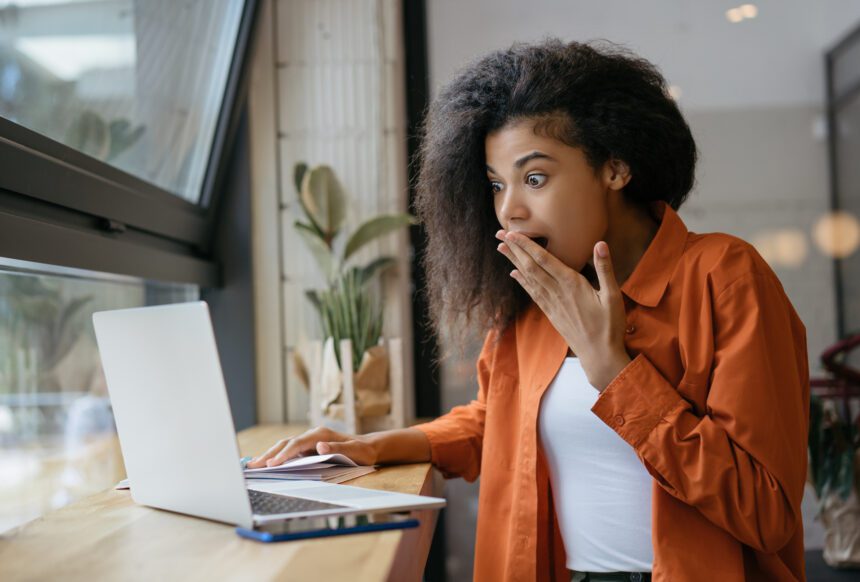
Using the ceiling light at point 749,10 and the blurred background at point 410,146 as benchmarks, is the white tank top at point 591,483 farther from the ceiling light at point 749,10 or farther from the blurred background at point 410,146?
the ceiling light at point 749,10

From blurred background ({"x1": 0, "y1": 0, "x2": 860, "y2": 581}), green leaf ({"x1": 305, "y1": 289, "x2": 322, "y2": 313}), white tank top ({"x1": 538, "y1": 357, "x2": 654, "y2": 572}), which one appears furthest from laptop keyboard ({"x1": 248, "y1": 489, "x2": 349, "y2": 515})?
green leaf ({"x1": 305, "y1": 289, "x2": 322, "y2": 313})

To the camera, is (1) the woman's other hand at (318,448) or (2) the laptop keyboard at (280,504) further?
(1) the woman's other hand at (318,448)

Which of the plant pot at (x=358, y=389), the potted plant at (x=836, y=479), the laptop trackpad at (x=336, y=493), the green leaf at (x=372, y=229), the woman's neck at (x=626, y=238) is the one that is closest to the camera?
the laptop trackpad at (x=336, y=493)

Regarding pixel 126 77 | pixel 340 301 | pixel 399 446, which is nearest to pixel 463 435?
pixel 399 446

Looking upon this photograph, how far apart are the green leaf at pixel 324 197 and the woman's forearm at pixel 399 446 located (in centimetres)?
103

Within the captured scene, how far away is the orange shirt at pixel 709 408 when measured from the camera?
113 cm

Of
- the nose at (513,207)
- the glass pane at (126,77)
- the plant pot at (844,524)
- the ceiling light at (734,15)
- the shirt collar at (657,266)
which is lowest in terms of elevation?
the plant pot at (844,524)

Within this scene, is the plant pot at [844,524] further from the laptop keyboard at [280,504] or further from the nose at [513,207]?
the laptop keyboard at [280,504]

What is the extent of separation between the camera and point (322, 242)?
2.44 m

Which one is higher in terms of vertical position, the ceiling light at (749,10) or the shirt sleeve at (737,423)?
the ceiling light at (749,10)

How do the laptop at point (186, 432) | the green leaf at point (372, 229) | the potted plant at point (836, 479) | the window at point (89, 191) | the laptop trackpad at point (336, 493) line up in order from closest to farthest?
1. the laptop at point (186, 432)
2. the laptop trackpad at point (336, 493)
3. the window at point (89, 191)
4. the potted plant at point (836, 479)
5. the green leaf at point (372, 229)

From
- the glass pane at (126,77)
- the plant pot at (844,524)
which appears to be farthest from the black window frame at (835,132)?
the glass pane at (126,77)

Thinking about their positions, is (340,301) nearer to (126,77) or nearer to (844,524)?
(126,77)

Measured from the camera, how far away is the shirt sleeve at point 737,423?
112 centimetres
